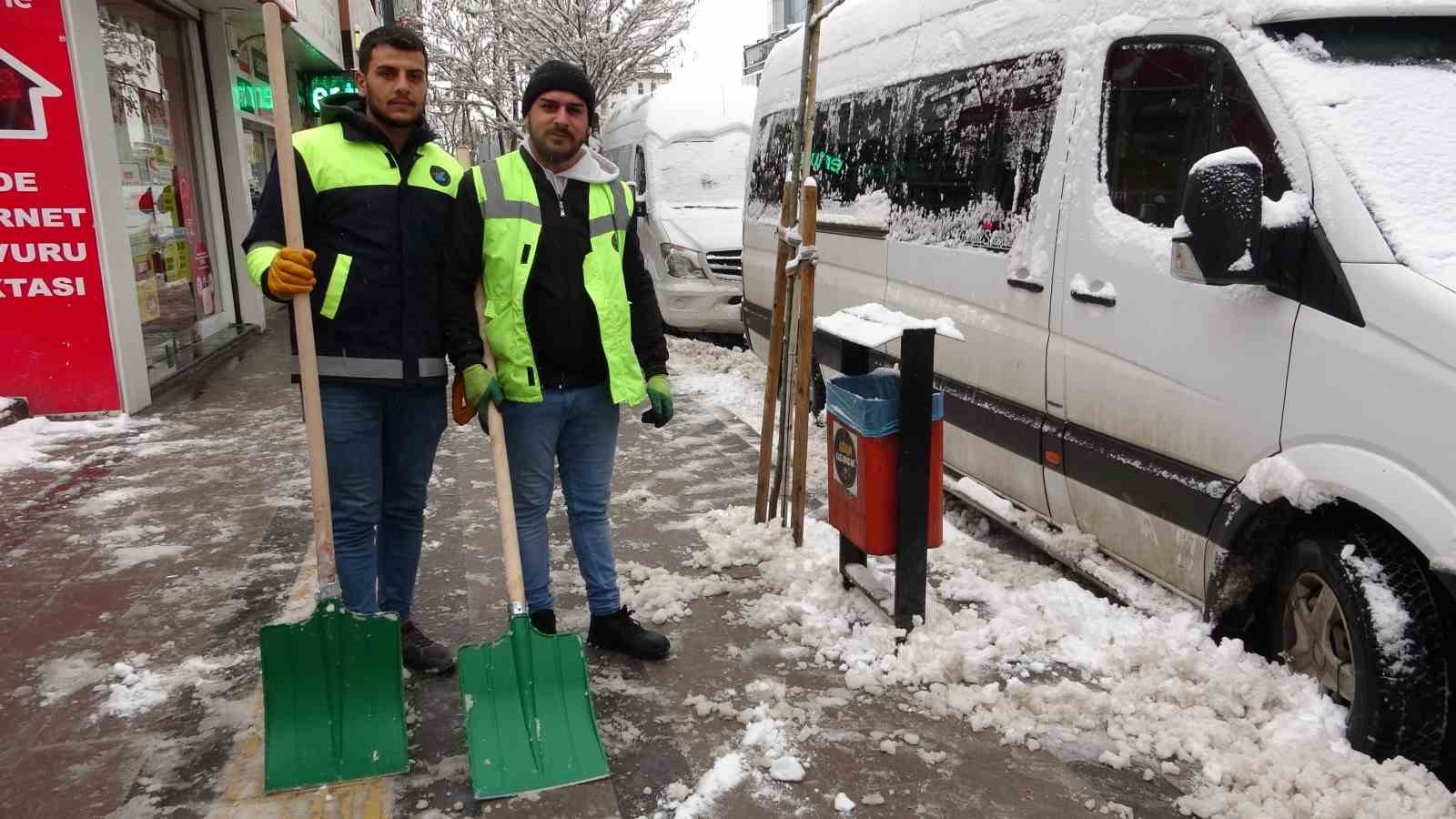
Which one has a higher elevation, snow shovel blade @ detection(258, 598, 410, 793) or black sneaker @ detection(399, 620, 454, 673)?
snow shovel blade @ detection(258, 598, 410, 793)

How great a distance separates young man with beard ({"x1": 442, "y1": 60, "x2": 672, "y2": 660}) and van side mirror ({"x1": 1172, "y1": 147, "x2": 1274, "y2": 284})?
1804 millimetres

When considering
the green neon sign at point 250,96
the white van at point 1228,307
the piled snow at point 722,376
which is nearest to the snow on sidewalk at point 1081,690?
the white van at point 1228,307

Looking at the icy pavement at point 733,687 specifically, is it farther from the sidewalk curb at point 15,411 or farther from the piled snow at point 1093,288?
the sidewalk curb at point 15,411

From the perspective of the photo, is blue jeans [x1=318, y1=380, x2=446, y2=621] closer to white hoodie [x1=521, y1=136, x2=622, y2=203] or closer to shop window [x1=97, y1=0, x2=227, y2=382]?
white hoodie [x1=521, y1=136, x2=622, y2=203]

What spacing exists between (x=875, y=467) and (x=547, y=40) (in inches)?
1015

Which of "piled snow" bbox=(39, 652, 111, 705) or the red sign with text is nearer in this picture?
"piled snow" bbox=(39, 652, 111, 705)

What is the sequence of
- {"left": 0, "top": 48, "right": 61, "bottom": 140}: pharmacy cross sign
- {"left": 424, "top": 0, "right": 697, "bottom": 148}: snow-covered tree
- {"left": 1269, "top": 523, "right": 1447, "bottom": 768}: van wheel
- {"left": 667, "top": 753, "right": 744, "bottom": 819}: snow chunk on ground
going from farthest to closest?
{"left": 424, "top": 0, "right": 697, "bottom": 148}: snow-covered tree < {"left": 0, "top": 48, "right": 61, "bottom": 140}: pharmacy cross sign < {"left": 667, "top": 753, "right": 744, "bottom": 819}: snow chunk on ground < {"left": 1269, "top": 523, "right": 1447, "bottom": 768}: van wheel

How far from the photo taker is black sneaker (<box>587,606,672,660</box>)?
3768 mm

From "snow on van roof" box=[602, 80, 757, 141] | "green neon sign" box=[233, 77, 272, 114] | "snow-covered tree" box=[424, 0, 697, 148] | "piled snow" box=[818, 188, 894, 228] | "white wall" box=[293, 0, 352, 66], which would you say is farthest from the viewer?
"snow-covered tree" box=[424, 0, 697, 148]

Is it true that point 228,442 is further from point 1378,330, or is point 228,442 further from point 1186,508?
point 1378,330

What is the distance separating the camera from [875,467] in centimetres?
382

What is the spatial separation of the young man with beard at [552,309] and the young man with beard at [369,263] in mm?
120

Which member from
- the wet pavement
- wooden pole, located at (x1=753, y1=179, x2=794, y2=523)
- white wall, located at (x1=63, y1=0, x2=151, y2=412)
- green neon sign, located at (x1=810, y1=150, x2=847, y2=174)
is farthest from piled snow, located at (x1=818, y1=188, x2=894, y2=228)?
white wall, located at (x1=63, y1=0, x2=151, y2=412)

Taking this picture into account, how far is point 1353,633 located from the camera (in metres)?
2.86
